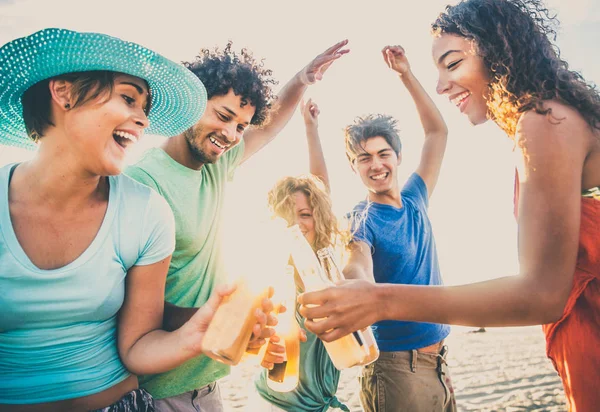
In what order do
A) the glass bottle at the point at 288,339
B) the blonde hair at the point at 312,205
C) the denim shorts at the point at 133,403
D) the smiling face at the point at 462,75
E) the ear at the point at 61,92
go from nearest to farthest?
the denim shorts at the point at 133,403, the ear at the point at 61,92, the glass bottle at the point at 288,339, the smiling face at the point at 462,75, the blonde hair at the point at 312,205

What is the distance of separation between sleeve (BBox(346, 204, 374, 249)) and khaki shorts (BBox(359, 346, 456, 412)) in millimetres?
928

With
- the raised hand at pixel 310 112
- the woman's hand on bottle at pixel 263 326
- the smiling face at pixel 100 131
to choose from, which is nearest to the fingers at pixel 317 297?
the woman's hand on bottle at pixel 263 326

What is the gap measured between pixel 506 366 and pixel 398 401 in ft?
20.9

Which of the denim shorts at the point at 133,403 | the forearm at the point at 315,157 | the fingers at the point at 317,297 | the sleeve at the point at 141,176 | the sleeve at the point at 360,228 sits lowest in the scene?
the denim shorts at the point at 133,403

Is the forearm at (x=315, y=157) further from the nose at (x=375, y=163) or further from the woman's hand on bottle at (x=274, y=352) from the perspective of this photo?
the woman's hand on bottle at (x=274, y=352)

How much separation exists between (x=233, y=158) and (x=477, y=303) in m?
2.20

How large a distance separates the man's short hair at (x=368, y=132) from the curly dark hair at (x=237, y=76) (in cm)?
90

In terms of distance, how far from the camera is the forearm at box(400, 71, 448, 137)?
4.33m

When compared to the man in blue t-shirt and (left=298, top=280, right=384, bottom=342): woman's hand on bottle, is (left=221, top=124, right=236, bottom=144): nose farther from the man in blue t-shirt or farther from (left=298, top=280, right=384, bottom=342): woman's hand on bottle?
(left=298, top=280, right=384, bottom=342): woman's hand on bottle

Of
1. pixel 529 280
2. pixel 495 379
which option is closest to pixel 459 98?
pixel 529 280

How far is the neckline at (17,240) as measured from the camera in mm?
1604

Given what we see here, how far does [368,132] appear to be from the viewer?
159 inches

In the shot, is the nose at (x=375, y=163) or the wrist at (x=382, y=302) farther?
the nose at (x=375, y=163)

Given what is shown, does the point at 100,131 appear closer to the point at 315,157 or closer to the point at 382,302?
the point at 382,302
